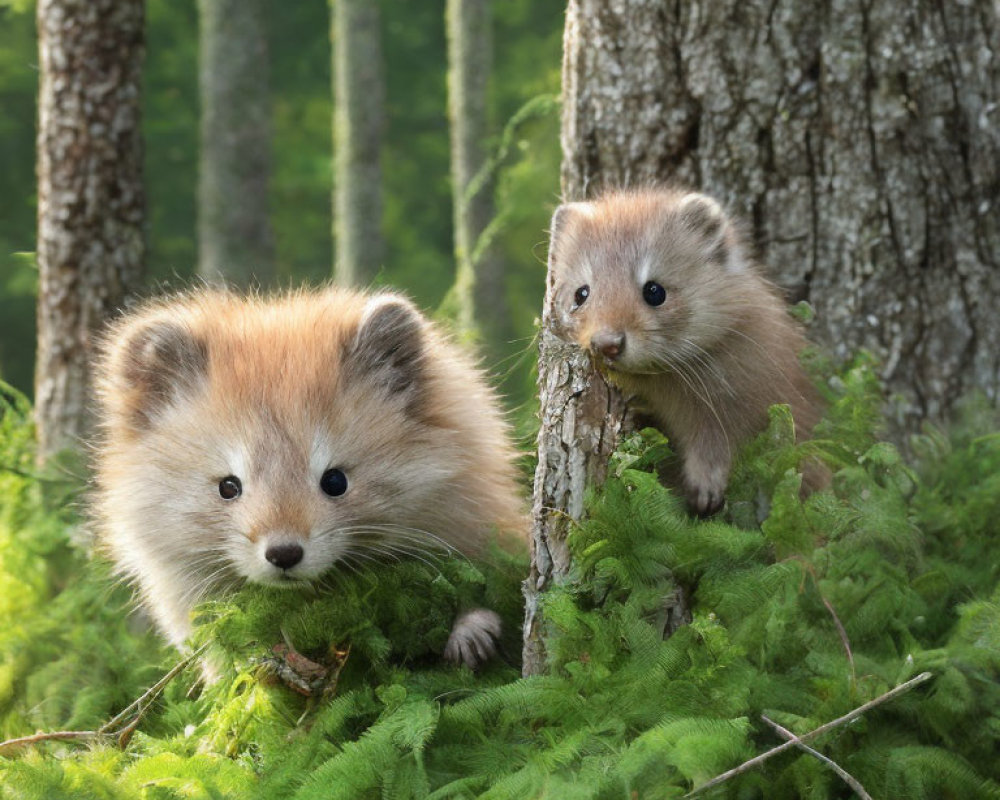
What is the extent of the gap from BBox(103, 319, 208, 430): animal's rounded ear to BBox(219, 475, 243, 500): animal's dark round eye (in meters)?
0.56

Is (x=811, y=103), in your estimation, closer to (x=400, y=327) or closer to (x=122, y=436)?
(x=400, y=327)

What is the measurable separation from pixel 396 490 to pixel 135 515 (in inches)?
46.1

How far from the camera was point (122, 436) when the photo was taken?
553 centimetres

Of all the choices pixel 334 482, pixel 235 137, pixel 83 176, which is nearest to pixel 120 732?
pixel 334 482

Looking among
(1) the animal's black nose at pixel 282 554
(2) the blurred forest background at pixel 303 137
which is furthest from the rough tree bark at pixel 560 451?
(2) the blurred forest background at pixel 303 137

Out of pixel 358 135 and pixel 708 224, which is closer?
pixel 708 224

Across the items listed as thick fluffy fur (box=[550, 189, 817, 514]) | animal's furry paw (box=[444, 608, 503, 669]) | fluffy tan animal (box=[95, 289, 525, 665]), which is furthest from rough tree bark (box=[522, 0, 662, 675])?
fluffy tan animal (box=[95, 289, 525, 665])

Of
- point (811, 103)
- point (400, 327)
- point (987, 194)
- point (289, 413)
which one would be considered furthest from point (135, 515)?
point (987, 194)

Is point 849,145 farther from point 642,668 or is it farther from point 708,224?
point 642,668

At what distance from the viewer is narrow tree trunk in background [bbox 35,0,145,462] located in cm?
850

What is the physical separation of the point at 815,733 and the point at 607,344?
1.71 metres

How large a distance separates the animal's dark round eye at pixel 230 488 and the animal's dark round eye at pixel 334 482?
0.34 metres

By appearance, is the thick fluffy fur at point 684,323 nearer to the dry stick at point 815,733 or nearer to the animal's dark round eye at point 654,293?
the animal's dark round eye at point 654,293

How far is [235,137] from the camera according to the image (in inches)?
711
